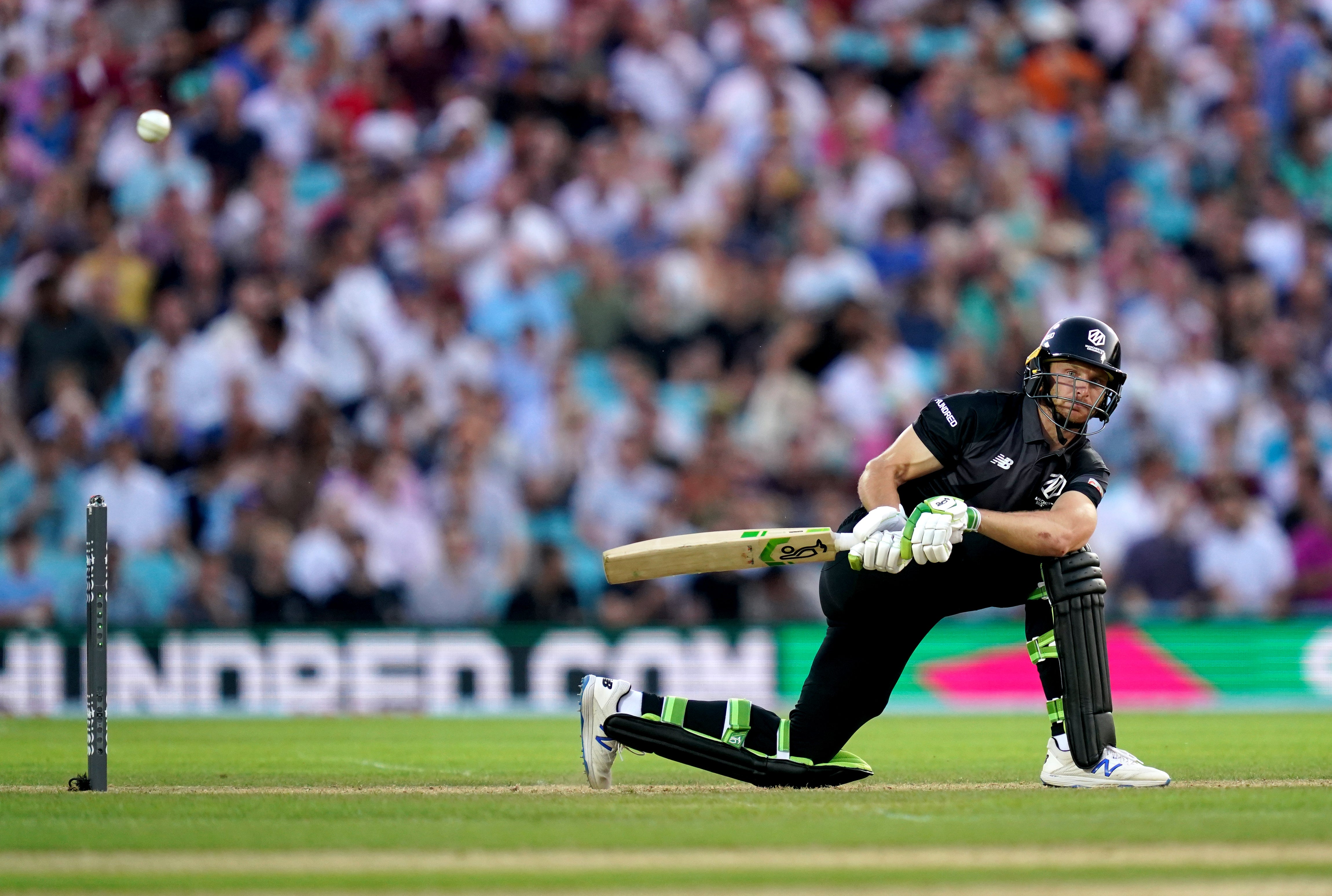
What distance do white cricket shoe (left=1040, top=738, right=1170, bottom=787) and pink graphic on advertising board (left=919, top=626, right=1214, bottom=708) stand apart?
7.16m

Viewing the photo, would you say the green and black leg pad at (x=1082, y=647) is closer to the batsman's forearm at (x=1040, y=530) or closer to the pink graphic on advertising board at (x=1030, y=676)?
the batsman's forearm at (x=1040, y=530)

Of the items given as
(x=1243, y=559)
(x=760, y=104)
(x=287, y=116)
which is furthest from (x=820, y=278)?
(x=287, y=116)

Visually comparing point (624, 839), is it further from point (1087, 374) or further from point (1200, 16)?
point (1200, 16)

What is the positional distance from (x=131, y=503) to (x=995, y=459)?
30.0 feet

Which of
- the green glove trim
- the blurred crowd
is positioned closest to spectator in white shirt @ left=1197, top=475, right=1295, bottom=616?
the blurred crowd

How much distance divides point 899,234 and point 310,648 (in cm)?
678

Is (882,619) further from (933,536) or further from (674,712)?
(674,712)

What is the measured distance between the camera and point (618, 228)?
16.7 metres

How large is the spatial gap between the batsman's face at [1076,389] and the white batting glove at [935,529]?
0.73 meters

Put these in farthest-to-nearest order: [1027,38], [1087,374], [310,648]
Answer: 1. [1027,38]
2. [310,648]
3. [1087,374]

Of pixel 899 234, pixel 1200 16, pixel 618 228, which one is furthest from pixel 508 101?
pixel 1200 16

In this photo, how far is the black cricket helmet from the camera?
736 cm

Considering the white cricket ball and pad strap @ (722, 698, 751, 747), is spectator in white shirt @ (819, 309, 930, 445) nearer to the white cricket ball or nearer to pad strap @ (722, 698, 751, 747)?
the white cricket ball

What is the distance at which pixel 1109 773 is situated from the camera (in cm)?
723
